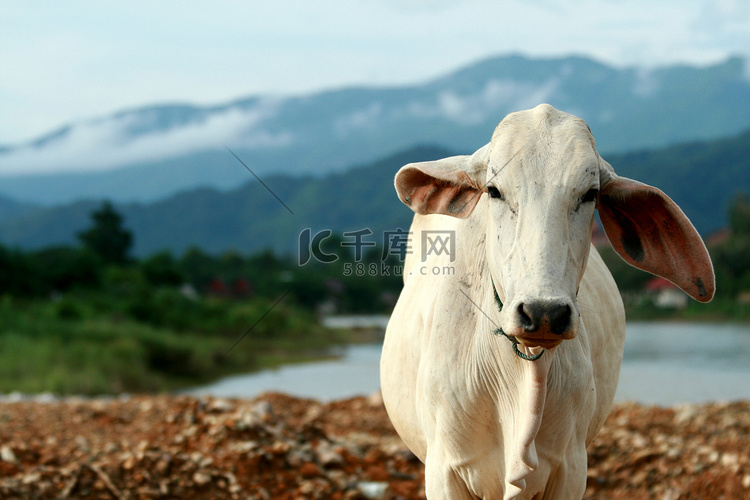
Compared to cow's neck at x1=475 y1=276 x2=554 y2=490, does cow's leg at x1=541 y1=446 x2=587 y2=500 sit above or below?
below

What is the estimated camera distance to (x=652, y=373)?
20094 millimetres

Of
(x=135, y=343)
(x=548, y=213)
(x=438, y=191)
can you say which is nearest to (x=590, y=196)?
(x=548, y=213)

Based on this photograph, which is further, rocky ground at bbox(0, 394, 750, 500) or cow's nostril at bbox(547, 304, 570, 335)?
rocky ground at bbox(0, 394, 750, 500)

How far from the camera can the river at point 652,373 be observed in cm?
1630

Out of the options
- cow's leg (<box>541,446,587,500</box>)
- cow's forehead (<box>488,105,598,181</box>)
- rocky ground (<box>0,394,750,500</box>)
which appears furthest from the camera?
rocky ground (<box>0,394,750,500</box>)

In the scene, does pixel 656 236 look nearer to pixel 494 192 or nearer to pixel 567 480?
pixel 494 192


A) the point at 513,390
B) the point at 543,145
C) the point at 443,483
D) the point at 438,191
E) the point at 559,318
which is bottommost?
the point at 443,483

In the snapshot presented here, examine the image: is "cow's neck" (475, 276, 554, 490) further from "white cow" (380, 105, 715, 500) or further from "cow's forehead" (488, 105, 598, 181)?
"cow's forehead" (488, 105, 598, 181)

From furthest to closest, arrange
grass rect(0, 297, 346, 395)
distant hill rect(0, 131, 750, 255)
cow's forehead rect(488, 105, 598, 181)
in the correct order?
distant hill rect(0, 131, 750, 255)
grass rect(0, 297, 346, 395)
cow's forehead rect(488, 105, 598, 181)

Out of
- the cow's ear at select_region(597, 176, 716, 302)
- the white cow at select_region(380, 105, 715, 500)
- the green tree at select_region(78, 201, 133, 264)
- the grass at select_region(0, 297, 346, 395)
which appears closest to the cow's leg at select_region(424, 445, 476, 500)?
the white cow at select_region(380, 105, 715, 500)

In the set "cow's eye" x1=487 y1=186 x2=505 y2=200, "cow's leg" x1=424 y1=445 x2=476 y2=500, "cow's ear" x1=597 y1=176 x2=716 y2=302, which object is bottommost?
"cow's leg" x1=424 y1=445 x2=476 y2=500

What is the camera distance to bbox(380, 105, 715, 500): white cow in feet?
8.82

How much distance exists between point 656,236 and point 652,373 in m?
18.2

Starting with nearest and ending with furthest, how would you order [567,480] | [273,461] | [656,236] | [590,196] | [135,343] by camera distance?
[590,196]
[656,236]
[567,480]
[273,461]
[135,343]
